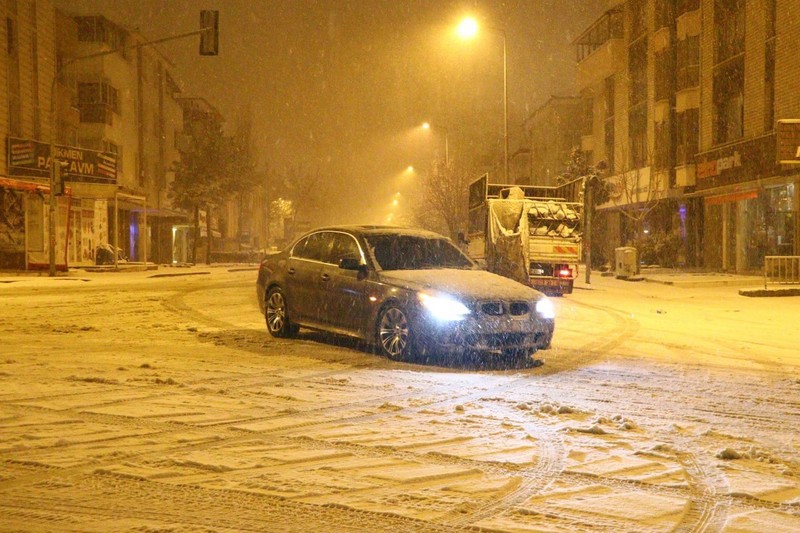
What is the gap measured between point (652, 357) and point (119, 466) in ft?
22.8

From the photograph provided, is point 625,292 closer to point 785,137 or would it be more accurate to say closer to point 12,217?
point 785,137

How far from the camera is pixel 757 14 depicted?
98.2 ft

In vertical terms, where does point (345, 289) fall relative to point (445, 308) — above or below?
above

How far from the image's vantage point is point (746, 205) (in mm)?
32062

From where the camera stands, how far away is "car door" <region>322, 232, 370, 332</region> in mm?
9555

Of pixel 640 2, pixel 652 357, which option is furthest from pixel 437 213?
pixel 652 357

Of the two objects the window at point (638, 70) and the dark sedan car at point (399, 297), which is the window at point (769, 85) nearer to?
the window at point (638, 70)

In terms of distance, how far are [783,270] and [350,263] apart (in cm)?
1702

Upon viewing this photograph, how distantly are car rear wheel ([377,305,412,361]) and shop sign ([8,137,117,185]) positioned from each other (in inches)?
1021

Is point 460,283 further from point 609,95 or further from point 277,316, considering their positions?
point 609,95

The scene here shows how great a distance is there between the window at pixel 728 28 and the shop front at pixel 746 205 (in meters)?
4.15

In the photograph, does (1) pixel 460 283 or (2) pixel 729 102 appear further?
(2) pixel 729 102

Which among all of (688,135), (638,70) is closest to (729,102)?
(688,135)

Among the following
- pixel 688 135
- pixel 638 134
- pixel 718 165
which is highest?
pixel 638 134
